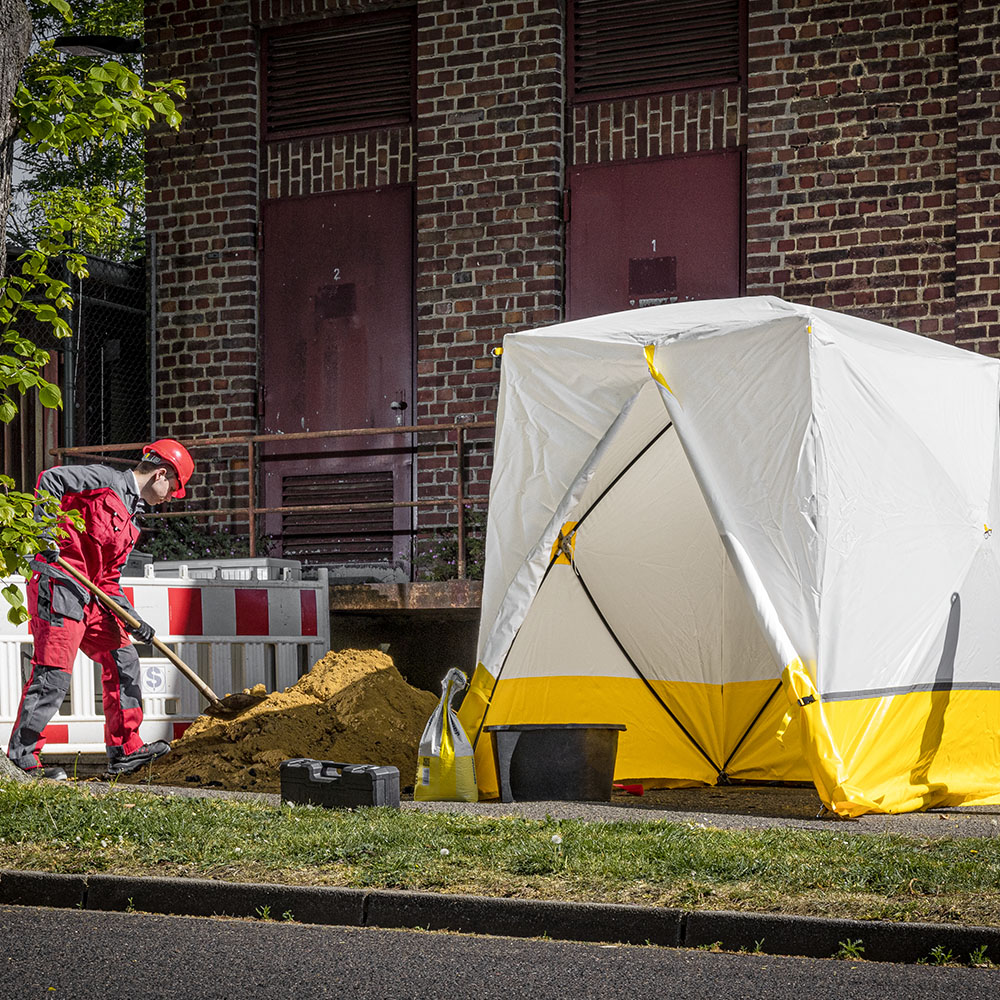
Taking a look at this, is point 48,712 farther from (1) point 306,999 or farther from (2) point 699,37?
(2) point 699,37

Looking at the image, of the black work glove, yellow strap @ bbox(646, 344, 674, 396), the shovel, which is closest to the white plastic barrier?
the shovel

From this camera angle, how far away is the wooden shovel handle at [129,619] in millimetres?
9008

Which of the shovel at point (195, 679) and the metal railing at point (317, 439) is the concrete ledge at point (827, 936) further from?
the metal railing at point (317, 439)

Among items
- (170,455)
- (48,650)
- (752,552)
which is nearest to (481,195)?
(170,455)

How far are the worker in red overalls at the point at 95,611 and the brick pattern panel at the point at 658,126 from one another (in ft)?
16.4

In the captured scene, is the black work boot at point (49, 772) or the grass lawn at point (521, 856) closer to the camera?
the grass lawn at point (521, 856)

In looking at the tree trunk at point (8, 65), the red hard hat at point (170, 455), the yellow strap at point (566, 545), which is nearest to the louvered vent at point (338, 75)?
the red hard hat at point (170, 455)

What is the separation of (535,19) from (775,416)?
6.18m

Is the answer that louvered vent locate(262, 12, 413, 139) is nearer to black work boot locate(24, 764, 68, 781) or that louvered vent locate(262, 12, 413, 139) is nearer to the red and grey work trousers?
the red and grey work trousers

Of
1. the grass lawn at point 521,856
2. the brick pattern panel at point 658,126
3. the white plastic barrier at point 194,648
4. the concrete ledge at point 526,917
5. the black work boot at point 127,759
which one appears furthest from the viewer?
the brick pattern panel at point 658,126

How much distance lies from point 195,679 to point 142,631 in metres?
0.65

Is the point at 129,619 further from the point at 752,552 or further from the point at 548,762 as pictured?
the point at 752,552

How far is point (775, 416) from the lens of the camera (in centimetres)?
810

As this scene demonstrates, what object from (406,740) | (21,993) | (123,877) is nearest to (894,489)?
(406,740)
